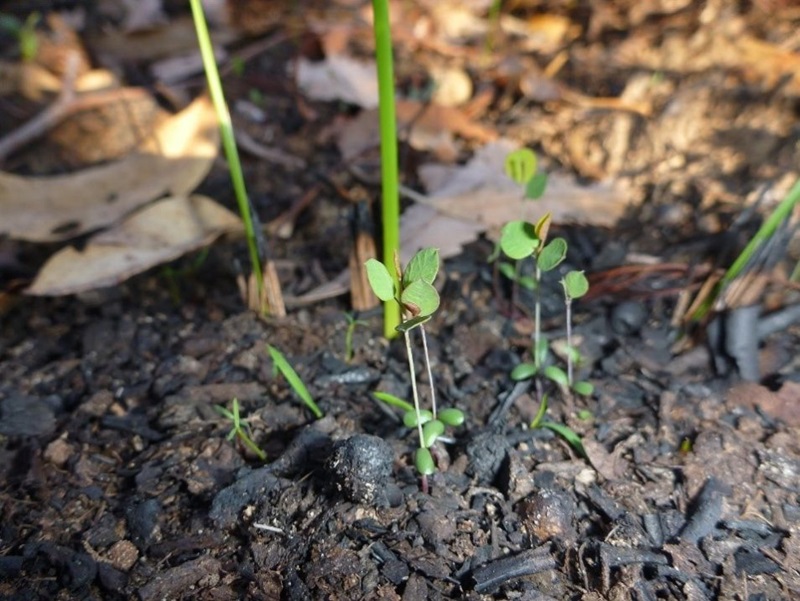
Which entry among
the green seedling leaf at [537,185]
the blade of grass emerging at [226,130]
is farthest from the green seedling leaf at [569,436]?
the blade of grass emerging at [226,130]

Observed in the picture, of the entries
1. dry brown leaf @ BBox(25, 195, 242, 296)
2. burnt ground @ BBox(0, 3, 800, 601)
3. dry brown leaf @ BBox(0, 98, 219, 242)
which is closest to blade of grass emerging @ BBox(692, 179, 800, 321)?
burnt ground @ BBox(0, 3, 800, 601)

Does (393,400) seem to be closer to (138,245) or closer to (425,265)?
(425,265)

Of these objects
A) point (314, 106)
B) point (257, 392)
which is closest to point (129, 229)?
point (257, 392)

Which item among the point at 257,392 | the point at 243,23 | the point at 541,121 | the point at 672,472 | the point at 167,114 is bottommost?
the point at 672,472

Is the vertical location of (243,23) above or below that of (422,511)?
above

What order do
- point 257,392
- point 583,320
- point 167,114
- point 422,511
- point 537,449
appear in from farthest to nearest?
point 167,114 → point 583,320 → point 257,392 → point 537,449 → point 422,511

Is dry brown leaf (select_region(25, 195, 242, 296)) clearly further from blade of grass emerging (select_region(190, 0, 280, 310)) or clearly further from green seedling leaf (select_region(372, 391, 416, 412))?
green seedling leaf (select_region(372, 391, 416, 412))

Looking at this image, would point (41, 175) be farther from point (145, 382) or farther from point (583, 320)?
point (583, 320)
